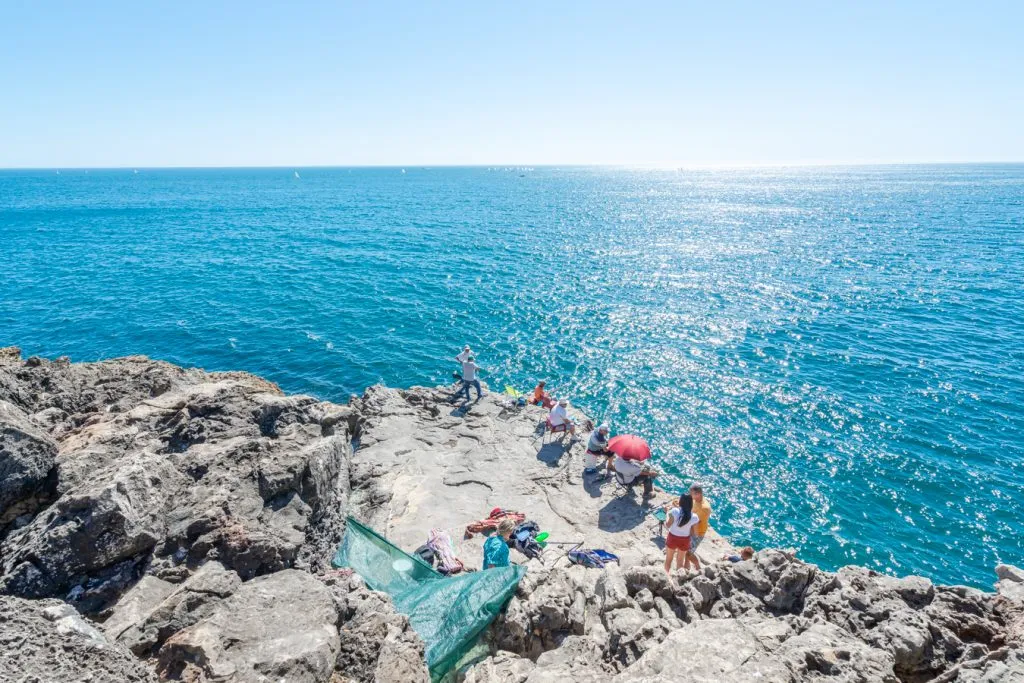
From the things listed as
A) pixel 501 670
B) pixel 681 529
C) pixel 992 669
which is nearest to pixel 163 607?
pixel 501 670

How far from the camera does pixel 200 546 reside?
10.4 metres

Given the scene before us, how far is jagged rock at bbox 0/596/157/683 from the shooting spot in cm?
613

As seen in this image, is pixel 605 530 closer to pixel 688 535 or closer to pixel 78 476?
pixel 688 535

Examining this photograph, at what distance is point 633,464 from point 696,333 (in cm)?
2328

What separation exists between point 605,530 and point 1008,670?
11342 millimetres

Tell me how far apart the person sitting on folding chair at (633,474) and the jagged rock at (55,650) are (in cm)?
1512

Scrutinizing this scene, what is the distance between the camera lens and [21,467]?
10406mm

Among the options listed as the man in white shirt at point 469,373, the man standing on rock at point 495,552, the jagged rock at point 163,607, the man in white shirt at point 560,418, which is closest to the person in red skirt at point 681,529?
the man standing on rock at point 495,552

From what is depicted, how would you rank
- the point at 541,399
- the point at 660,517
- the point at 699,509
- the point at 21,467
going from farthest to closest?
the point at 541,399 < the point at 660,517 < the point at 699,509 < the point at 21,467

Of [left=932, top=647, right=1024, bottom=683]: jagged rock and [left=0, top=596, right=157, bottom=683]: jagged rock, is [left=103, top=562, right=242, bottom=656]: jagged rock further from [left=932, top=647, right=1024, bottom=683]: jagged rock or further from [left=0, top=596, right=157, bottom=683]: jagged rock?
[left=932, top=647, right=1024, bottom=683]: jagged rock

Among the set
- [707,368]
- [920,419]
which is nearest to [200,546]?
[707,368]

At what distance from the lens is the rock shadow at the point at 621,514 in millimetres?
17703

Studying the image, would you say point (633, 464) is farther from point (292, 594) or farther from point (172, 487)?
point (172, 487)

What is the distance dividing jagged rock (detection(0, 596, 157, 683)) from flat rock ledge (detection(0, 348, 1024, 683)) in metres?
0.02
